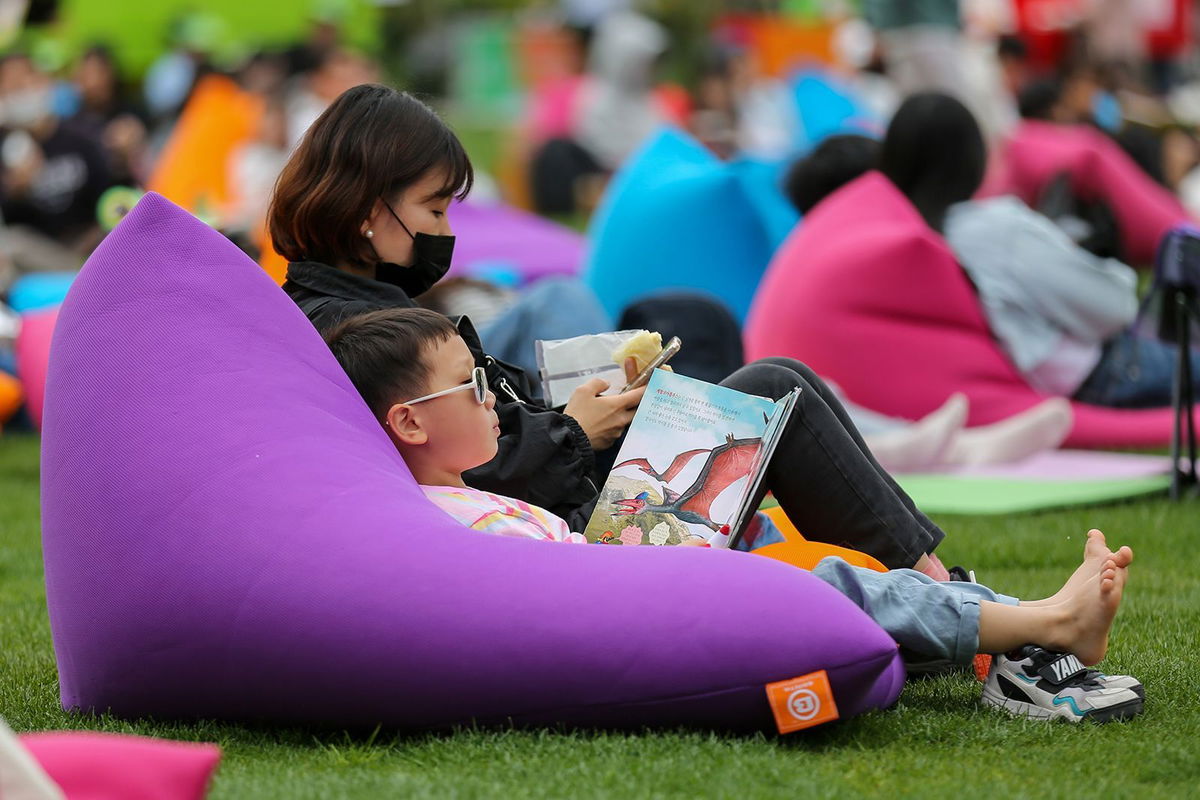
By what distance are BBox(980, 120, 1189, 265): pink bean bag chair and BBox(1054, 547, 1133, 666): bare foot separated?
7.44m

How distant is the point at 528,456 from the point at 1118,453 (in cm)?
399

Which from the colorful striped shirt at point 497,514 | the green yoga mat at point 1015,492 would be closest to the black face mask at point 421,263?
the colorful striped shirt at point 497,514

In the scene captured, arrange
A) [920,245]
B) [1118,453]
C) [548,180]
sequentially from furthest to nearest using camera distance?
1. [548,180]
2. [1118,453]
3. [920,245]

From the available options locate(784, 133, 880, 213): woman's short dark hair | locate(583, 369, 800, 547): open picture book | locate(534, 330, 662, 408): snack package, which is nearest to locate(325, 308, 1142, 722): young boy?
locate(583, 369, 800, 547): open picture book

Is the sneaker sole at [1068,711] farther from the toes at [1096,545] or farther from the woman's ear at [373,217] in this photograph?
the woman's ear at [373,217]

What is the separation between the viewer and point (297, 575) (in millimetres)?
2855

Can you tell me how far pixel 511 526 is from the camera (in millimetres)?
3193

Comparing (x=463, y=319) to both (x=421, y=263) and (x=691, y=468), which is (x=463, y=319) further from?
(x=691, y=468)

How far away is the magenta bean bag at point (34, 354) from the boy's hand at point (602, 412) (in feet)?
13.3

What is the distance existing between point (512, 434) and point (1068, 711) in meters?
1.26

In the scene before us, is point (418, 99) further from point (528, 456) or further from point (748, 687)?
point (748, 687)

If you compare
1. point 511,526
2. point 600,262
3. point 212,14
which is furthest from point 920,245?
point 212,14

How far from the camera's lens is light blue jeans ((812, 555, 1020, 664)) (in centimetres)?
304

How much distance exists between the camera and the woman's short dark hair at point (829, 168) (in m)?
7.37
